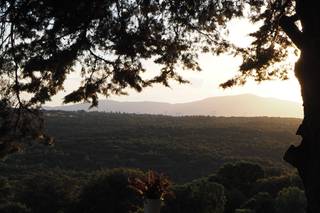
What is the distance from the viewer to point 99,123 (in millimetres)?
113062

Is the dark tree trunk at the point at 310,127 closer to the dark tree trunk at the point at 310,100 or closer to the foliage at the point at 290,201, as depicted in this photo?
the dark tree trunk at the point at 310,100

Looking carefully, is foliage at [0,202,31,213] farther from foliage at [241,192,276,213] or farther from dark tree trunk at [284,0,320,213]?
dark tree trunk at [284,0,320,213]

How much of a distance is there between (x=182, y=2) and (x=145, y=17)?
0.92 metres

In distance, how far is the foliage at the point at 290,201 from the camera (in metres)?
38.2

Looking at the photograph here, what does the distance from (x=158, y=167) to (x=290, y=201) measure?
3656cm

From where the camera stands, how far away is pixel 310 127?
21.9 ft

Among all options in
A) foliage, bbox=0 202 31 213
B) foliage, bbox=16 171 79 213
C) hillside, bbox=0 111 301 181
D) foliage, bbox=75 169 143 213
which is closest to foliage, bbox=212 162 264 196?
foliage, bbox=75 169 143 213

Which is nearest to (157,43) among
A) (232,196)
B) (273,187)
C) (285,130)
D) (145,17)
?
(145,17)

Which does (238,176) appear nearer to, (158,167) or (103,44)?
(158,167)

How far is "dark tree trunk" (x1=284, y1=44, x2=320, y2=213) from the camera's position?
258 inches

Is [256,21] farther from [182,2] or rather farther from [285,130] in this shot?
[285,130]

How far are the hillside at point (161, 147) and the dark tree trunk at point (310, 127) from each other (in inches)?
2380

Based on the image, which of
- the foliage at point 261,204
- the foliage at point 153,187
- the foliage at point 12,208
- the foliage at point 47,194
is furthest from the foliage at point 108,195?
the foliage at point 153,187

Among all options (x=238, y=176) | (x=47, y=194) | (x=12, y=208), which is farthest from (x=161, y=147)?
(x=12, y=208)
